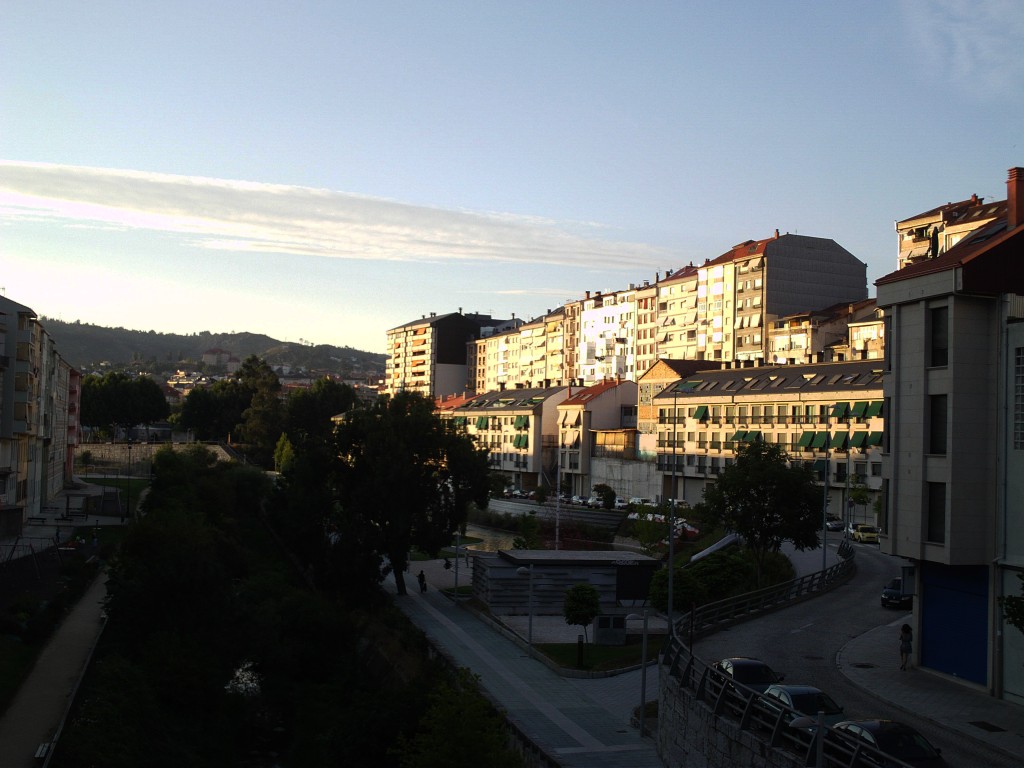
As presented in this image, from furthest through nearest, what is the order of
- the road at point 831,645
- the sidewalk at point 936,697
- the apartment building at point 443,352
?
the apartment building at point 443,352 → the sidewalk at point 936,697 → the road at point 831,645

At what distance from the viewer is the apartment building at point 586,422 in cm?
10556

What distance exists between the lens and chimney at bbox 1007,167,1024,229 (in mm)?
27359

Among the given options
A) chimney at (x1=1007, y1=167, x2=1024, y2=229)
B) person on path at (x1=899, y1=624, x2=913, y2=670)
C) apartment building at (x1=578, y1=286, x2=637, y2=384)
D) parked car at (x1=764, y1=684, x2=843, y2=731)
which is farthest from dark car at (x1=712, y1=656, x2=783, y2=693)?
apartment building at (x1=578, y1=286, x2=637, y2=384)

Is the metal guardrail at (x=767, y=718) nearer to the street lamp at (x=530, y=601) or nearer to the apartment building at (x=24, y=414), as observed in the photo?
the street lamp at (x=530, y=601)

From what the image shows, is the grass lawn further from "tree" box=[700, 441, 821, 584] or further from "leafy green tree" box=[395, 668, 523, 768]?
"leafy green tree" box=[395, 668, 523, 768]

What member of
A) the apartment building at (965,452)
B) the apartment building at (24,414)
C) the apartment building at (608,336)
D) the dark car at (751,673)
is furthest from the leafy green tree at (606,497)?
the dark car at (751,673)

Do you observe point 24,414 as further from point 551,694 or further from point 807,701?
point 807,701

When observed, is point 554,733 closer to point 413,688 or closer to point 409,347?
point 413,688

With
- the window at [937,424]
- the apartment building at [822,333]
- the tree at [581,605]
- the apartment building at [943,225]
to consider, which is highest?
the apartment building at [943,225]

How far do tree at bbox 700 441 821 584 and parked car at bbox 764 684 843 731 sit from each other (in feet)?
73.6

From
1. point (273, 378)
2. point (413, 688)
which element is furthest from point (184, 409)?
point (413, 688)

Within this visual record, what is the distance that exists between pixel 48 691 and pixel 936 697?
25.9m

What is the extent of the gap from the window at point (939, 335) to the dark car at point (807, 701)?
9318mm

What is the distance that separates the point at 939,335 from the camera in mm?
26141
